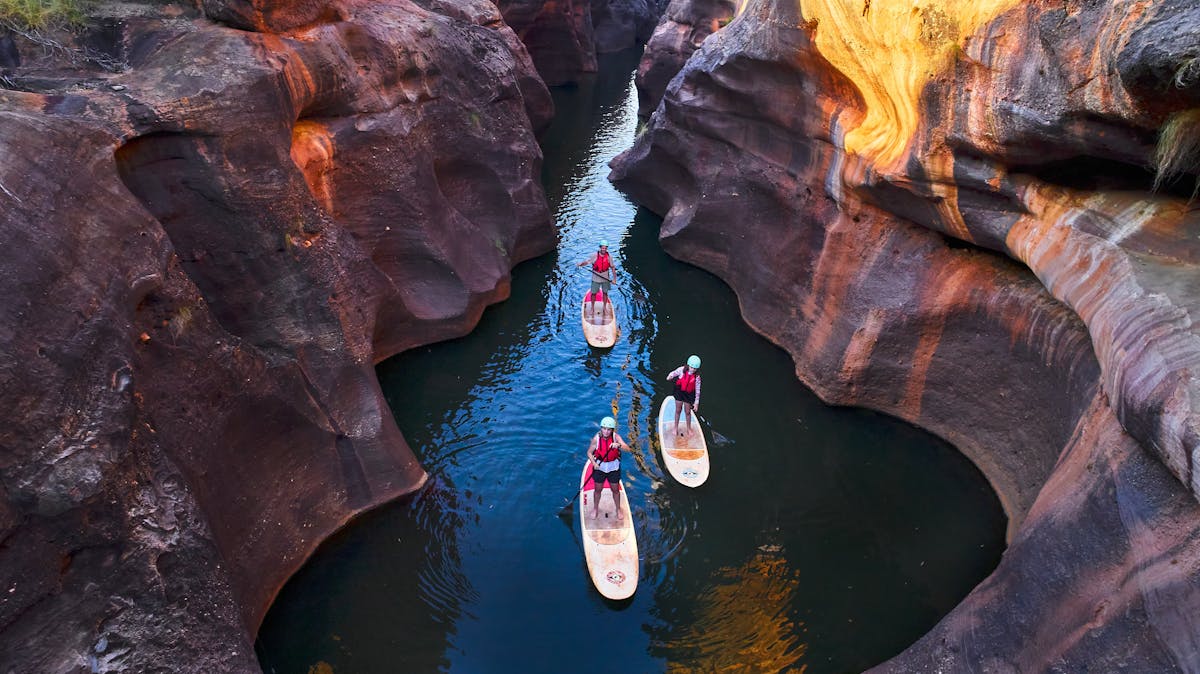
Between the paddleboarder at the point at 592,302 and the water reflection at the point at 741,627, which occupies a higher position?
the water reflection at the point at 741,627

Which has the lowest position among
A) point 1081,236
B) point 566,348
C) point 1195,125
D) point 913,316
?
point 566,348

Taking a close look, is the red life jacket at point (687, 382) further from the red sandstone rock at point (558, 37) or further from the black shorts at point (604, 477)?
the red sandstone rock at point (558, 37)

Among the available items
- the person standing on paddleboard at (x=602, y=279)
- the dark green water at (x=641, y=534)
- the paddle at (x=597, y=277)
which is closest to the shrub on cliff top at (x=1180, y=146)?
the dark green water at (x=641, y=534)

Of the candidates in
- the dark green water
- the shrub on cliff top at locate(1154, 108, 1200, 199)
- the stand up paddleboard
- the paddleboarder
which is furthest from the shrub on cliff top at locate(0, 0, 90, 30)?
the shrub on cliff top at locate(1154, 108, 1200, 199)

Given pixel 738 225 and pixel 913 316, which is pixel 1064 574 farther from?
pixel 738 225

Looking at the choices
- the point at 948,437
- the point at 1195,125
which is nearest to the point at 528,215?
the point at 948,437

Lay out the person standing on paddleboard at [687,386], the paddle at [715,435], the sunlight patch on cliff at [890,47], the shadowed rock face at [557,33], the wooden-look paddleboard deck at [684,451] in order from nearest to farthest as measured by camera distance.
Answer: the sunlight patch on cliff at [890,47] → the wooden-look paddleboard deck at [684,451] → the person standing on paddleboard at [687,386] → the paddle at [715,435] → the shadowed rock face at [557,33]
